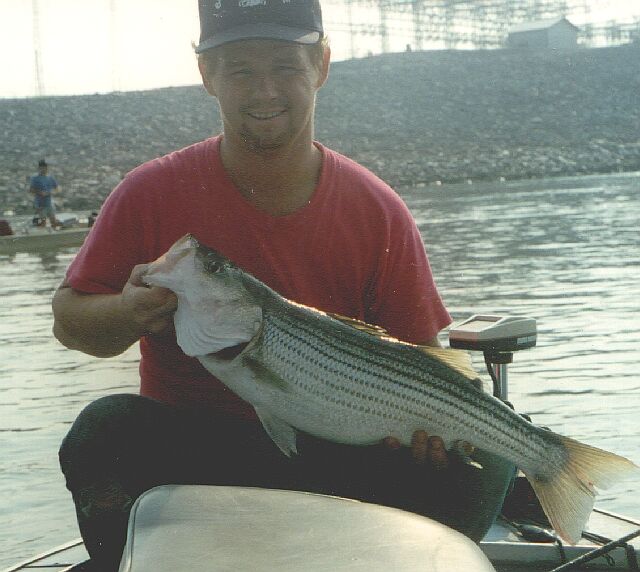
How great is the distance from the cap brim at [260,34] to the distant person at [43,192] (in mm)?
30285

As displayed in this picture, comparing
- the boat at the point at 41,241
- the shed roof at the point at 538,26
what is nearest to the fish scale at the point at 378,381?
the boat at the point at 41,241

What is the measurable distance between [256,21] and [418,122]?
8112 centimetres

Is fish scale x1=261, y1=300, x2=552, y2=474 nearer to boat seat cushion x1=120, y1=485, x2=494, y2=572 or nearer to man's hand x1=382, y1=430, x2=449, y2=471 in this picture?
man's hand x1=382, y1=430, x2=449, y2=471

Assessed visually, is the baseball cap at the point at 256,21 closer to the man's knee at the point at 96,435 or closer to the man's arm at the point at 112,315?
the man's arm at the point at 112,315

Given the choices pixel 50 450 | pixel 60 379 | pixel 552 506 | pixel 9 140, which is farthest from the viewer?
pixel 9 140

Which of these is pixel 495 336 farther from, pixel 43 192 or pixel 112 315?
pixel 43 192

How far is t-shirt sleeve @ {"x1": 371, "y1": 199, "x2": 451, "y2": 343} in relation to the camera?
→ 448 centimetres

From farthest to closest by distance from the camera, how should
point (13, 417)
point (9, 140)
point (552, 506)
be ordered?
point (9, 140)
point (13, 417)
point (552, 506)

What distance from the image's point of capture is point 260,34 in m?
4.25

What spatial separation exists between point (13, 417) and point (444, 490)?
258 inches

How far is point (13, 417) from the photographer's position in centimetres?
998

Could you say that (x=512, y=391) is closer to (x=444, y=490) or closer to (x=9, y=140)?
(x=444, y=490)

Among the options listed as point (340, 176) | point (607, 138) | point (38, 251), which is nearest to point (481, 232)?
point (38, 251)

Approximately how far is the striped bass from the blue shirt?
31.0 metres
